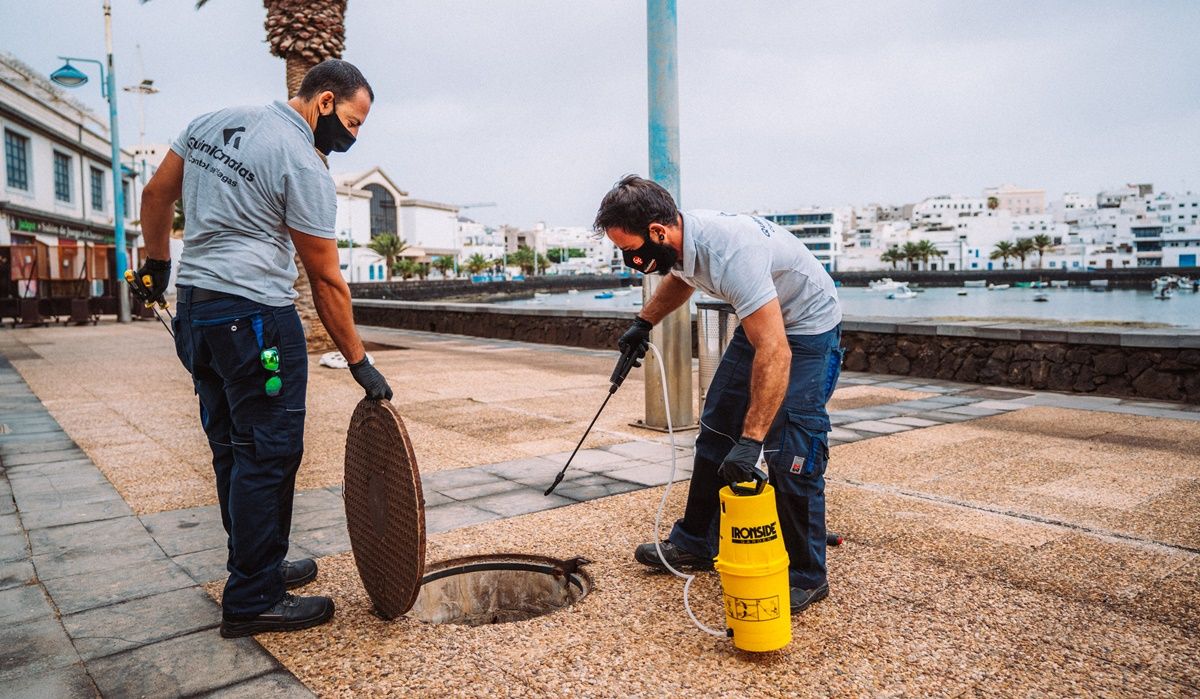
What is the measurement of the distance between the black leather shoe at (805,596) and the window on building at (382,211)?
102m

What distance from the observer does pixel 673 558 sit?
11.0 ft

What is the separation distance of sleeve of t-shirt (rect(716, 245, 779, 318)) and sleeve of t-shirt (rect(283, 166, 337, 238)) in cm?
131

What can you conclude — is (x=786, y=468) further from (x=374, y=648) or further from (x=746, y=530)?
(x=374, y=648)

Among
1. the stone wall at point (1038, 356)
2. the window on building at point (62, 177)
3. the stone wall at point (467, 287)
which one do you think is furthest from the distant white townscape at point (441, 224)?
the stone wall at point (467, 287)

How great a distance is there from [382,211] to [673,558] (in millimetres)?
105570

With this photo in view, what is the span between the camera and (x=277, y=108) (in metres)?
2.74

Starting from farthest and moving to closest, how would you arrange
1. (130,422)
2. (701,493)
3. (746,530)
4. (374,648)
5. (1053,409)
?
(1053,409), (130,422), (701,493), (374,648), (746,530)

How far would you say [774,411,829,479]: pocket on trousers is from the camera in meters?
2.88

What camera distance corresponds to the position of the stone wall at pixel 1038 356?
8.05 m

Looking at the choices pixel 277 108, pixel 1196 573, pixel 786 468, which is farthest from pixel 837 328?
pixel 277 108

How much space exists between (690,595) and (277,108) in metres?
2.27

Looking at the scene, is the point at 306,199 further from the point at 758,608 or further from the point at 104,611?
the point at 758,608

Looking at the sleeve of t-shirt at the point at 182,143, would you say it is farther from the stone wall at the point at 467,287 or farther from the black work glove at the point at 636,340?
the stone wall at the point at 467,287

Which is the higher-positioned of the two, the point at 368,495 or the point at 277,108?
the point at 277,108
